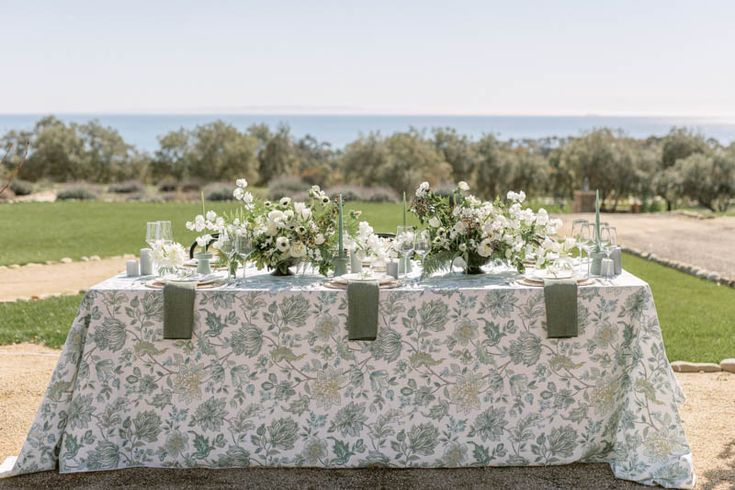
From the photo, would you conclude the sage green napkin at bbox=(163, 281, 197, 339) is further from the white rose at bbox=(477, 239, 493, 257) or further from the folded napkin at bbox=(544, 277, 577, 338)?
the folded napkin at bbox=(544, 277, 577, 338)

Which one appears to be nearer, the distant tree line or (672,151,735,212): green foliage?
(672,151,735,212): green foliage

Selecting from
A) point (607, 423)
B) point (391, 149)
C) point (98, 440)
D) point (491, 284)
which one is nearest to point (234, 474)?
point (98, 440)

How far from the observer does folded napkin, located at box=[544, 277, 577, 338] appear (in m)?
3.54

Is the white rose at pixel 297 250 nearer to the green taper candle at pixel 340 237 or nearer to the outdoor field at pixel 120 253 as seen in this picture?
the green taper candle at pixel 340 237

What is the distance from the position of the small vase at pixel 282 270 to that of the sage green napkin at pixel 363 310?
20.0 inches

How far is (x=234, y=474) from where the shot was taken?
3.61 metres

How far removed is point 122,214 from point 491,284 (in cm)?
1552

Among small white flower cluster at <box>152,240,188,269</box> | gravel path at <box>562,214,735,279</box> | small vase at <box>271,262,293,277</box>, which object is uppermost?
small white flower cluster at <box>152,240,188,269</box>

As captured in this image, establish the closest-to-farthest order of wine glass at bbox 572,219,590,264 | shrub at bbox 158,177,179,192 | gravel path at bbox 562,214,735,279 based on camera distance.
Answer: wine glass at bbox 572,219,590,264 < gravel path at bbox 562,214,735,279 < shrub at bbox 158,177,179,192

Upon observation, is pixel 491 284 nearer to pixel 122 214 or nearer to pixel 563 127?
pixel 122 214

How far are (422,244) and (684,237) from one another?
11.7 metres

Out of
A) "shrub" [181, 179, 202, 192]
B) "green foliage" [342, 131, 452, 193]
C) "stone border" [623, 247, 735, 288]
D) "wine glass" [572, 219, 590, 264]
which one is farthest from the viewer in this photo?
"green foliage" [342, 131, 452, 193]

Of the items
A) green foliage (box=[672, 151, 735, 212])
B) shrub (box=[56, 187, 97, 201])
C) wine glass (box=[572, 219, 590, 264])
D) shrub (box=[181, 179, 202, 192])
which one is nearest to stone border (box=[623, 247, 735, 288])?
wine glass (box=[572, 219, 590, 264])

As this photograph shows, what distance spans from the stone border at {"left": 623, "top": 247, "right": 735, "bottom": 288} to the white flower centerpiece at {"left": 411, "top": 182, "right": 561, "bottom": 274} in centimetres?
665
